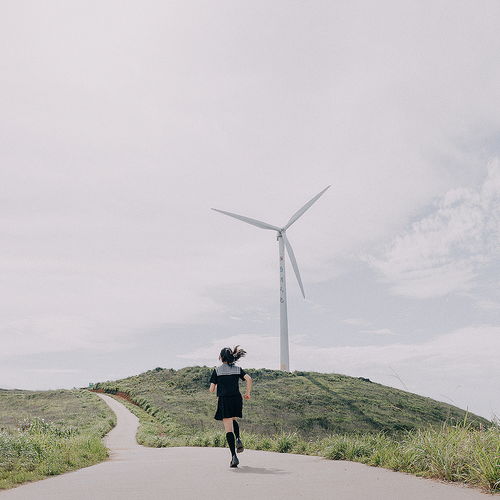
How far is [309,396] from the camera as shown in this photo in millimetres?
52750

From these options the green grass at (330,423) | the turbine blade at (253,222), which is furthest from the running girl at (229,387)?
the turbine blade at (253,222)

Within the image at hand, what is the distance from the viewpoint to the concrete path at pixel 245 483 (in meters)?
6.98

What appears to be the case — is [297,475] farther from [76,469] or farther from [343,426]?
[343,426]

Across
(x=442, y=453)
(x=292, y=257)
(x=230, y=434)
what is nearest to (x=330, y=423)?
(x=292, y=257)

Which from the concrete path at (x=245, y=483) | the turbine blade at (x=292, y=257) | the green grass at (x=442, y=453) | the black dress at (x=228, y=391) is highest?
the turbine blade at (x=292, y=257)

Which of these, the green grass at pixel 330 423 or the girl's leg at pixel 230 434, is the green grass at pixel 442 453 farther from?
the girl's leg at pixel 230 434

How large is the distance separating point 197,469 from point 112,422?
77.6 ft

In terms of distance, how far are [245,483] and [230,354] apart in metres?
A: 3.24

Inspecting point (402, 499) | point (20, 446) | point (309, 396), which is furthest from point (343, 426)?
point (402, 499)

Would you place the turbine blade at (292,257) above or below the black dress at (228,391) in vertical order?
above

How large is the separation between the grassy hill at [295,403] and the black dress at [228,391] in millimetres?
24512

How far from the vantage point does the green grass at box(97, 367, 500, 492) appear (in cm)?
808

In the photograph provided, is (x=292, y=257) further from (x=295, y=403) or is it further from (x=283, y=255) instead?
(x=295, y=403)

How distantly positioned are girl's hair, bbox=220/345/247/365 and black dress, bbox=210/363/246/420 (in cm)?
13
